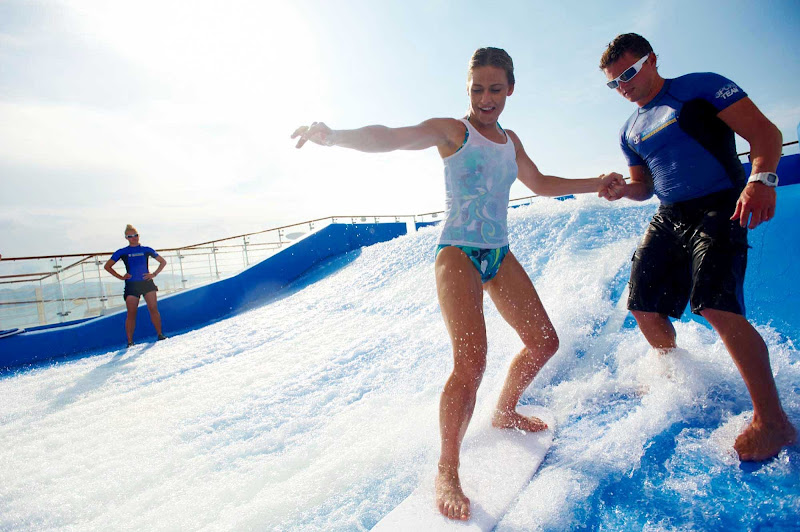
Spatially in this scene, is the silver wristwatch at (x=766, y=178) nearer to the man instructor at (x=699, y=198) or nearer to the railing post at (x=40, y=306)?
the man instructor at (x=699, y=198)

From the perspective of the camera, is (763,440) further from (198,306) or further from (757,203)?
(198,306)

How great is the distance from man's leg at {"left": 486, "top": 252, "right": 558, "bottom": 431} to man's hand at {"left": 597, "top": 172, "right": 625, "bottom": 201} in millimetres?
802

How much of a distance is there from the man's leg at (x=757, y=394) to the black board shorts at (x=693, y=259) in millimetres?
83

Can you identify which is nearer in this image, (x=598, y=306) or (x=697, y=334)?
(x=697, y=334)

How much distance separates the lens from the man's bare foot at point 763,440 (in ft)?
5.67

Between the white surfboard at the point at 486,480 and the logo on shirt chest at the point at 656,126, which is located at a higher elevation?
the logo on shirt chest at the point at 656,126

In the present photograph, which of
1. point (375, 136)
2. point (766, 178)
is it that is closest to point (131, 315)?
point (375, 136)

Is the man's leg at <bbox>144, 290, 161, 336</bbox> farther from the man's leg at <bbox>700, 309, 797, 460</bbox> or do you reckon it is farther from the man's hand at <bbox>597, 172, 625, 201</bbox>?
the man's leg at <bbox>700, 309, 797, 460</bbox>

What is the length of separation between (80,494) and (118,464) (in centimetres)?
33

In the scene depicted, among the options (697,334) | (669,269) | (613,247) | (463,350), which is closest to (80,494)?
(463,350)

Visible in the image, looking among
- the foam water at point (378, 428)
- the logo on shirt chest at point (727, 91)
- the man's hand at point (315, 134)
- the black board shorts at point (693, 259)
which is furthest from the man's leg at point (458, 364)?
the logo on shirt chest at point (727, 91)

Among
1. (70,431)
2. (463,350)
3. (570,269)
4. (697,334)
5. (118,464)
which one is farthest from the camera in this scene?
(570,269)

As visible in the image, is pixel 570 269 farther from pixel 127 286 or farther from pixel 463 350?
pixel 127 286

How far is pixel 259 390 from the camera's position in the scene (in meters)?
3.66
